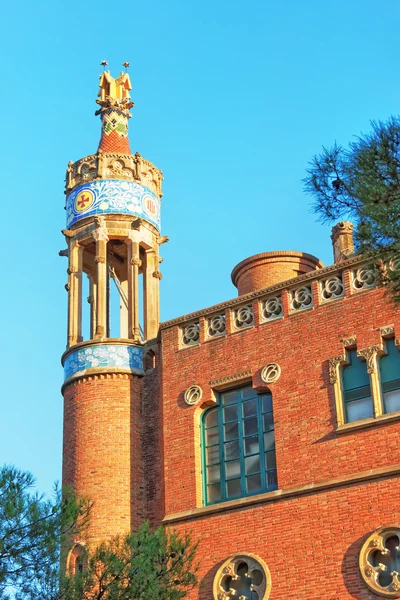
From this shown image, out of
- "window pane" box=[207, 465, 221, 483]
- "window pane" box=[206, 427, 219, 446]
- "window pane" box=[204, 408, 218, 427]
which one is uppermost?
"window pane" box=[204, 408, 218, 427]

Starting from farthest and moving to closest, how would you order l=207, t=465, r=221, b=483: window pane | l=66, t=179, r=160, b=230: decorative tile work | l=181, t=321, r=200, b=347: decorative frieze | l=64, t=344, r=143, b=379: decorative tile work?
1. l=66, t=179, r=160, b=230: decorative tile work
2. l=64, t=344, r=143, b=379: decorative tile work
3. l=181, t=321, r=200, b=347: decorative frieze
4. l=207, t=465, r=221, b=483: window pane

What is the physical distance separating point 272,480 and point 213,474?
1.29 meters

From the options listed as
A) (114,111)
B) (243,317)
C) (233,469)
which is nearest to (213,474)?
(233,469)

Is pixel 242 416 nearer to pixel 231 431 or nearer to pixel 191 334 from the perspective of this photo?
pixel 231 431

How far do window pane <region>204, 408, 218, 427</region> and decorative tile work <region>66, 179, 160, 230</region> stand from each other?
5125mm

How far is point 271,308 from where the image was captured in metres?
22.5

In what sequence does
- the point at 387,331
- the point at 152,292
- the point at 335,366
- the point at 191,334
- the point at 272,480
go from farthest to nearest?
the point at 152,292 < the point at 191,334 < the point at 272,480 < the point at 335,366 < the point at 387,331

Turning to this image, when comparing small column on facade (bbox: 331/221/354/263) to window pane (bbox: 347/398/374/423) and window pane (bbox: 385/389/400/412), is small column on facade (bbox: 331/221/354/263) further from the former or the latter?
window pane (bbox: 385/389/400/412)

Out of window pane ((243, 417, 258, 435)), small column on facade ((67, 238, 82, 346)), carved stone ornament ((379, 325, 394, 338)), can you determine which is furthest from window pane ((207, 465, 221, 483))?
small column on facade ((67, 238, 82, 346))

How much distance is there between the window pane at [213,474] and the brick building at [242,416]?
24mm

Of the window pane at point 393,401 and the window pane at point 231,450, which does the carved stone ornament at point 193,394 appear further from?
the window pane at point 393,401

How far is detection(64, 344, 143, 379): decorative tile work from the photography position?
24.0 m

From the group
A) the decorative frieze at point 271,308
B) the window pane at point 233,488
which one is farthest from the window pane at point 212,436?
the decorative frieze at point 271,308

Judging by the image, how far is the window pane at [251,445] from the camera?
21688 mm
